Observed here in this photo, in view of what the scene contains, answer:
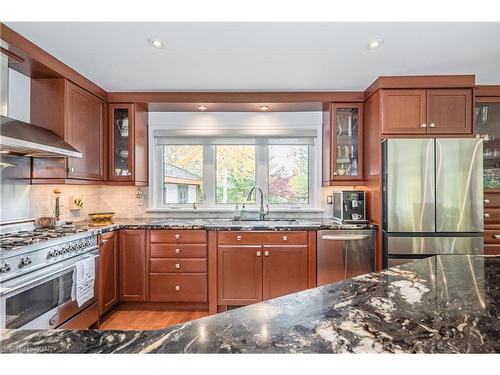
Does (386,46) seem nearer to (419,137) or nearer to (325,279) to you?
(419,137)

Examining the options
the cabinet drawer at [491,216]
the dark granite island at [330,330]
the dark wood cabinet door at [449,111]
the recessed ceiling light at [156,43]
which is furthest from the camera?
the cabinet drawer at [491,216]

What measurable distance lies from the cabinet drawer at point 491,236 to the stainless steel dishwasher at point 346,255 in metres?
1.30

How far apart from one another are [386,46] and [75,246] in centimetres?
298

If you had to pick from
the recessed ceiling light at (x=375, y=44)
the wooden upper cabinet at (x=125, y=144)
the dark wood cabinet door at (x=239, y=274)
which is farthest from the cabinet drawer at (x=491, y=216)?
the wooden upper cabinet at (x=125, y=144)

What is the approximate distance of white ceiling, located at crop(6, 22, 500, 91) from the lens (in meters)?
1.95

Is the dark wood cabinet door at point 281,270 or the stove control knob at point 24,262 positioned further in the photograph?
→ the dark wood cabinet door at point 281,270

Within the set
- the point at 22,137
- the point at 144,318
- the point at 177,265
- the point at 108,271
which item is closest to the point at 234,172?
the point at 177,265

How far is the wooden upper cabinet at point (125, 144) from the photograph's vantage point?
127 inches

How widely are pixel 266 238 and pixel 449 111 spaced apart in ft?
7.23

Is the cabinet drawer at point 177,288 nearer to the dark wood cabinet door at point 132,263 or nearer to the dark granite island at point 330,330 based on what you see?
the dark wood cabinet door at point 132,263

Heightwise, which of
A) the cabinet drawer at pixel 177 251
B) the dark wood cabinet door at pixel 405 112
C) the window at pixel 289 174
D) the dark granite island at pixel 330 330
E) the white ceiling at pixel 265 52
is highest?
the white ceiling at pixel 265 52

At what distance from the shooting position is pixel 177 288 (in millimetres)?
2879

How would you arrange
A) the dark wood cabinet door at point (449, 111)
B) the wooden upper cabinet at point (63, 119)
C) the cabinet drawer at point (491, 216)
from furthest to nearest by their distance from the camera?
1. the cabinet drawer at point (491, 216)
2. the dark wood cabinet door at point (449, 111)
3. the wooden upper cabinet at point (63, 119)
